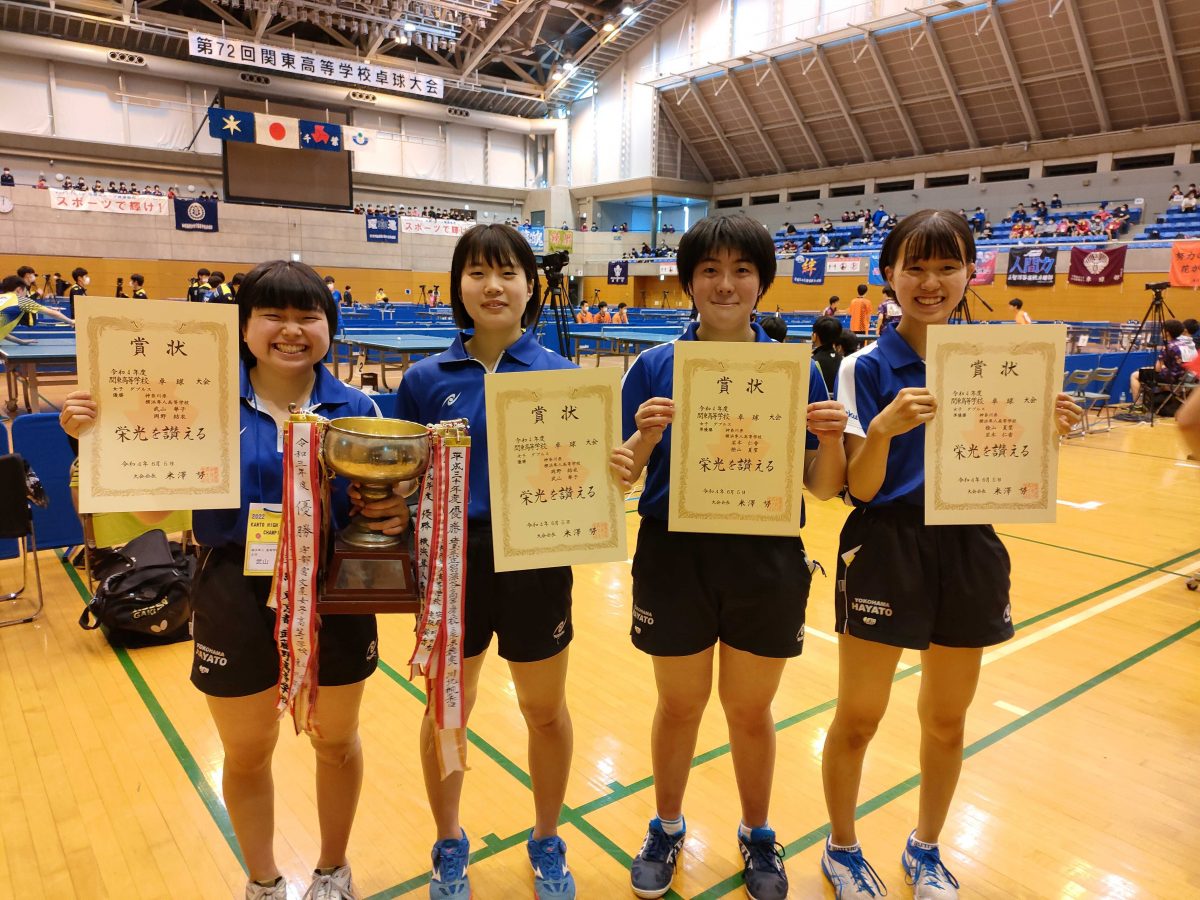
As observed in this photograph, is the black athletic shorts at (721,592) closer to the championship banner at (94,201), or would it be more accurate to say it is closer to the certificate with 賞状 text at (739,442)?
the certificate with 賞状 text at (739,442)

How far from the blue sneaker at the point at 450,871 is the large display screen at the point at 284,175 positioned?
20.6m

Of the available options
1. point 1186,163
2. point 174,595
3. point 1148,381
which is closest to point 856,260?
point 1186,163

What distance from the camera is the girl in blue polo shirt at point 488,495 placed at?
1776 mm

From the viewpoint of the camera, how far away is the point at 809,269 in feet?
74.3

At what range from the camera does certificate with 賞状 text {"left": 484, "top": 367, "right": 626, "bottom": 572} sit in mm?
1640

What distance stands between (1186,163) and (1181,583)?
20907mm

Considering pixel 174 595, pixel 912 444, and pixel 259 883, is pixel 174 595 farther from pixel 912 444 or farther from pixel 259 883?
pixel 912 444

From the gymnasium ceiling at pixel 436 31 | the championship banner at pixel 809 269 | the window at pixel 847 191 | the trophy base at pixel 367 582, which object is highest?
the gymnasium ceiling at pixel 436 31

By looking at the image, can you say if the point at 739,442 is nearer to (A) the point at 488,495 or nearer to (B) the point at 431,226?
(A) the point at 488,495

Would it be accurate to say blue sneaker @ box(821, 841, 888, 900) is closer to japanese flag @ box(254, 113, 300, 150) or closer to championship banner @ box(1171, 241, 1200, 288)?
championship banner @ box(1171, 241, 1200, 288)

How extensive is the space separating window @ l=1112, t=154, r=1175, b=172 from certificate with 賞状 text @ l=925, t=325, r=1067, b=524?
24314 mm

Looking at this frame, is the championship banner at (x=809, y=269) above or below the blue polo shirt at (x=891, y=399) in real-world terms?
above

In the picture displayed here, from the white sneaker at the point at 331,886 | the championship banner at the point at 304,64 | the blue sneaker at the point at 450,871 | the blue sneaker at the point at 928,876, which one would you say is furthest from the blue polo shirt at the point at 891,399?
the championship banner at the point at 304,64

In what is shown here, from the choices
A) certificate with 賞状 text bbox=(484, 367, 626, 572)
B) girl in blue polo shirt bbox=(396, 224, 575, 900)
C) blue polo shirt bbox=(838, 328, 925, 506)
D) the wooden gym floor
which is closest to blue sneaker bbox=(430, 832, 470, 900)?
girl in blue polo shirt bbox=(396, 224, 575, 900)
